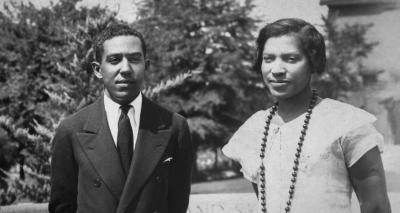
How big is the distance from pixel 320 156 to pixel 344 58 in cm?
1652

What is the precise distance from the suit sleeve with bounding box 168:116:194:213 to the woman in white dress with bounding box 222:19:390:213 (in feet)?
1.58

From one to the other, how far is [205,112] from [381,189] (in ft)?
82.7

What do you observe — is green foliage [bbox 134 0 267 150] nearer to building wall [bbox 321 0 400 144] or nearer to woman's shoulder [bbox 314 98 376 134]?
building wall [bbox 321 0 400 144]

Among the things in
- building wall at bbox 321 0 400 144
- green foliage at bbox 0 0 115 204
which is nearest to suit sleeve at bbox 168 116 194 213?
green foliage at bbox 0 0 115 204

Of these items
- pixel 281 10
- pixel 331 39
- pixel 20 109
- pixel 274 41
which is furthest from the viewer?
pixel 331 39

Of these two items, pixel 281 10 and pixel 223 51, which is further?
pixel 223 51

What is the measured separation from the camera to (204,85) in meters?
27.8

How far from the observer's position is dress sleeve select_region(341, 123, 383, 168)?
1.97 metres

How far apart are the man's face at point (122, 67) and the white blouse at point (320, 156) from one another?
633 millimetres

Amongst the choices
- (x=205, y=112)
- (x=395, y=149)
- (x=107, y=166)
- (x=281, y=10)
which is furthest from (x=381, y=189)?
(x=205, y=112)

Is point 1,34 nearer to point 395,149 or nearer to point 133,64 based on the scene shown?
point 395,149

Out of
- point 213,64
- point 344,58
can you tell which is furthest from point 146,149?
point 213,64

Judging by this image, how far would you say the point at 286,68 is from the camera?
6.84ft

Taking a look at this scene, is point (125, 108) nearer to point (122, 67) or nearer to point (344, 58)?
point (122, 67)
